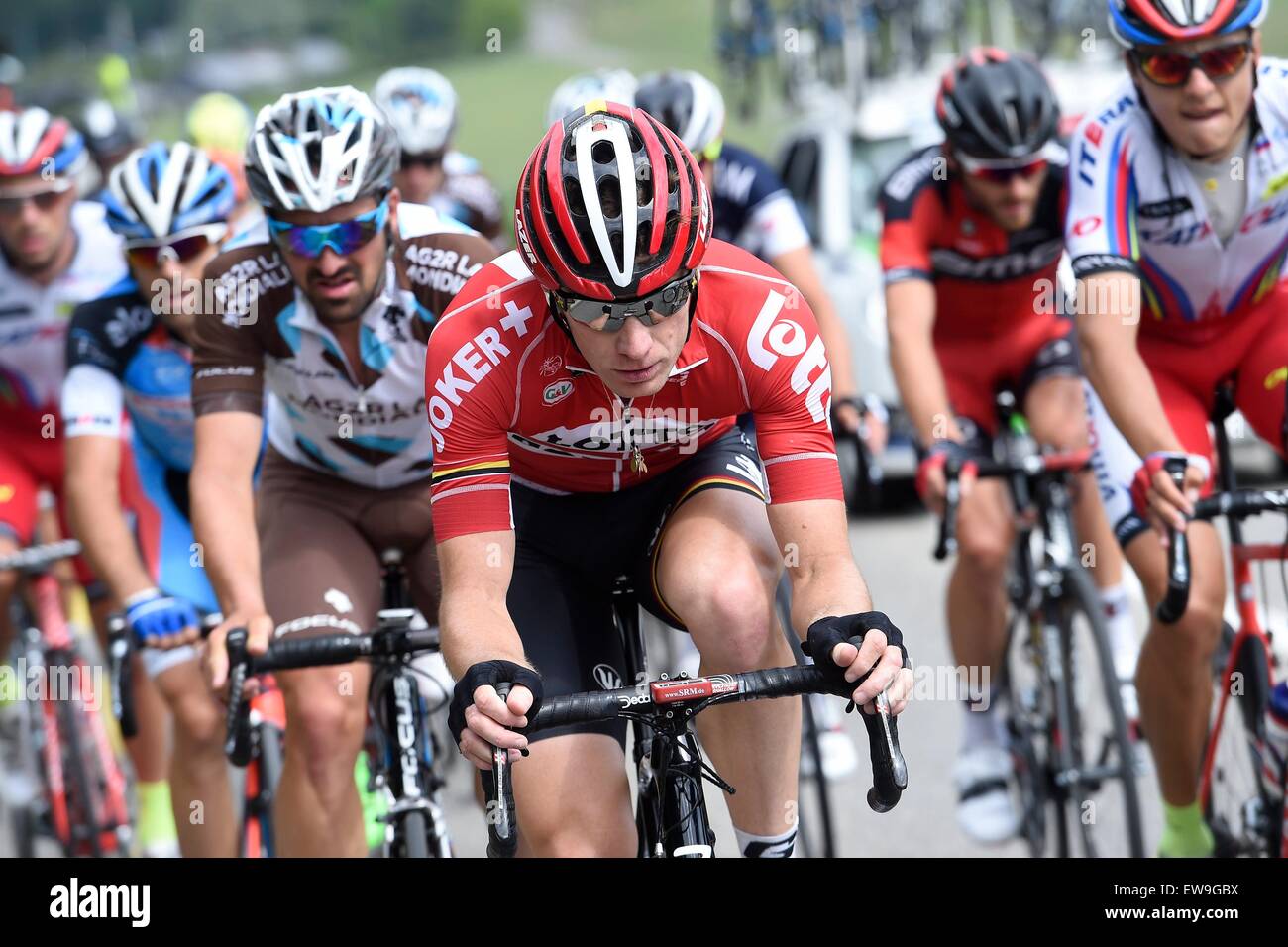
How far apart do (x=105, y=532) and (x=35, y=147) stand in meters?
2.01

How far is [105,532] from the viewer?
5508 millimetres

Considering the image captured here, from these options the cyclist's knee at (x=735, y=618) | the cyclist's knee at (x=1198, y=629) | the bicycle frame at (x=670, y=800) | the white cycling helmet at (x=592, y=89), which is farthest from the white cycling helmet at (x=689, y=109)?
the bicycle frame at (x=670, y=800)

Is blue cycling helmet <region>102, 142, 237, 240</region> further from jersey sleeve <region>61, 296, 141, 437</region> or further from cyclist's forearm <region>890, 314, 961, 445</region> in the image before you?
cyclist's forearm <region>890, 314, 961, 445</region>

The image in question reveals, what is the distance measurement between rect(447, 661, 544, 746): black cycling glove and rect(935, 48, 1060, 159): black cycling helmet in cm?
326

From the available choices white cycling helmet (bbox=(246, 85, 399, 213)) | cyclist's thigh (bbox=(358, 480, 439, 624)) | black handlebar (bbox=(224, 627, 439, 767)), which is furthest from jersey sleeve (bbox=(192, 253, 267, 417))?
black handlebar (bbox=(224, 627, 439, 767))

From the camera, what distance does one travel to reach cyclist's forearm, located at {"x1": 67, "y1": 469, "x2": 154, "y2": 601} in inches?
212

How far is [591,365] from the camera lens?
3.55m

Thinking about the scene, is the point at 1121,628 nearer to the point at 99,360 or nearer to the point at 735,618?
the point at 735,618

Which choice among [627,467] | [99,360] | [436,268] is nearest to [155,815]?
[99,360]

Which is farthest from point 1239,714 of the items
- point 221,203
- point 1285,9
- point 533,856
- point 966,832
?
point 1285,9

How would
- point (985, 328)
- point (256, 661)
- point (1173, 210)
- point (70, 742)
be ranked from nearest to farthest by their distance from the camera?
point (256, 661)
point (1173, 210)
point (70, 742)
point (985, 328)

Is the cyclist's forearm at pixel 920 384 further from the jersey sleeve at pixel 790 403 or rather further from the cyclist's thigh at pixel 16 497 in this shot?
the cyclist's thigh at pixel 16 497

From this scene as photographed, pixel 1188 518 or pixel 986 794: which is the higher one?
pixel 1188 518
